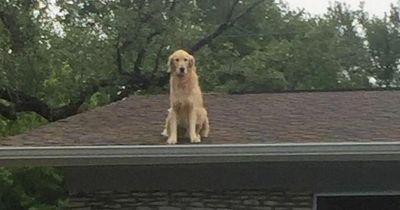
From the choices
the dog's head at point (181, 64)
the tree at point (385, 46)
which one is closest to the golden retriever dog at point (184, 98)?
the dog's head at point (181, 64)

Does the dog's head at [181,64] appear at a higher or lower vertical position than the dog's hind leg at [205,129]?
higher

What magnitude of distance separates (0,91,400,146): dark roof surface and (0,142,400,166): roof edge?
460mm

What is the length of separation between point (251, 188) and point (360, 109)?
2.21 metres

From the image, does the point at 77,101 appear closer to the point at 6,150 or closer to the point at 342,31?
the point at 6,150

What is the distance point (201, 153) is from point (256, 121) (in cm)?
198

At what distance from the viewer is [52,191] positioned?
15.2 m

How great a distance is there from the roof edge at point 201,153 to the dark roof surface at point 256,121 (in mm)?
460

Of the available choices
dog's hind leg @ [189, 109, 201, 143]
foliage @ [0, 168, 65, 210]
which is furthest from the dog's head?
foliage @ [0, 168, 65, 210]

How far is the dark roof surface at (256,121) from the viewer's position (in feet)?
27.8

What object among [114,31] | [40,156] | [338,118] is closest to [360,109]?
[338,118]

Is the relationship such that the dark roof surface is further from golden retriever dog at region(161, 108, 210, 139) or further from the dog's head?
the dog's head

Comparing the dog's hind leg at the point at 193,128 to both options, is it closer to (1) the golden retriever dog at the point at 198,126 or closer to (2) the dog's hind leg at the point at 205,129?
(1) the golden retriever dog at the point at 198,126

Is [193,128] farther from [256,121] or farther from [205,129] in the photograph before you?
[256,121]

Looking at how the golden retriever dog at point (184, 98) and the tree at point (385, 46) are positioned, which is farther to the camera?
the tree at point (385, 46)
